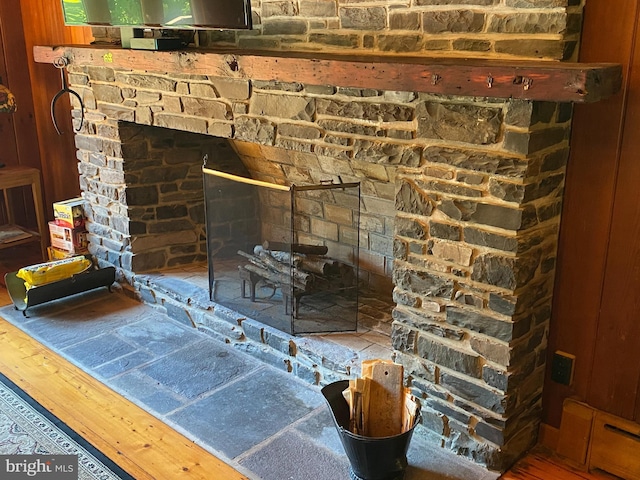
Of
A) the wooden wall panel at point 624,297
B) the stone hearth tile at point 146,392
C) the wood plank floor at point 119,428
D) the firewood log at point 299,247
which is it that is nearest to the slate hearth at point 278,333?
the firewood log at point 299,247

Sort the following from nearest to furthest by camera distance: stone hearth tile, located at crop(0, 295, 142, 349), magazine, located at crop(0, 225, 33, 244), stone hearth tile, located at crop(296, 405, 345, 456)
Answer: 1. stone hearth tile, located at crop(296, 405, 345, 456)
2. stone hearth tile, located at crop(0, 295, 142, 349)
3. magazine, located at crop(0, 225, 33, 244)

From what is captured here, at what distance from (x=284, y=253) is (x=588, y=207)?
1.50 metres

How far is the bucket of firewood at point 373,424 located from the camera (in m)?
2.22

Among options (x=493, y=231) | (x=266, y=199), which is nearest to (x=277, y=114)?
(x=266, y=199)

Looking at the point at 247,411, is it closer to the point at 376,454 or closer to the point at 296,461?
the point at 296,461

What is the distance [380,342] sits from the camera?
2947 mm

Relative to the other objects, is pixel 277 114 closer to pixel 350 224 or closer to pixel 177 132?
pixel 350 224

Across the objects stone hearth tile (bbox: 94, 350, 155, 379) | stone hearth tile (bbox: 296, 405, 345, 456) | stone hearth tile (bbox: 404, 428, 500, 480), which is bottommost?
stone hearth tile (bbox: 404, 428, 500, 480)

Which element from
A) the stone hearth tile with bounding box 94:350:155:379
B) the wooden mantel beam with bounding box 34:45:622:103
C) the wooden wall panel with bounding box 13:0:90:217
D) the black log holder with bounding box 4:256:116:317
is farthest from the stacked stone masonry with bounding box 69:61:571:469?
the wooden wall panel with bounding box 13:0:90:217

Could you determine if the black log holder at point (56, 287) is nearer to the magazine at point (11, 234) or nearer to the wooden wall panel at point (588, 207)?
the magazine at point (11, 234)

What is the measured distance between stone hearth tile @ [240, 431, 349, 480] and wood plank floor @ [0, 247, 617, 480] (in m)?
0.09

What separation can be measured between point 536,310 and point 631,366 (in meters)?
0.38

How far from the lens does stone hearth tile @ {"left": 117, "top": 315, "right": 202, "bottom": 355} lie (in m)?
3.35

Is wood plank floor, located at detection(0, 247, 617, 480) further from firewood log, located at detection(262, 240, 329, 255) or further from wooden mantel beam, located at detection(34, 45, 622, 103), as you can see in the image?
wooden mantel beam, located at detection(34, 45, 622, 103)
